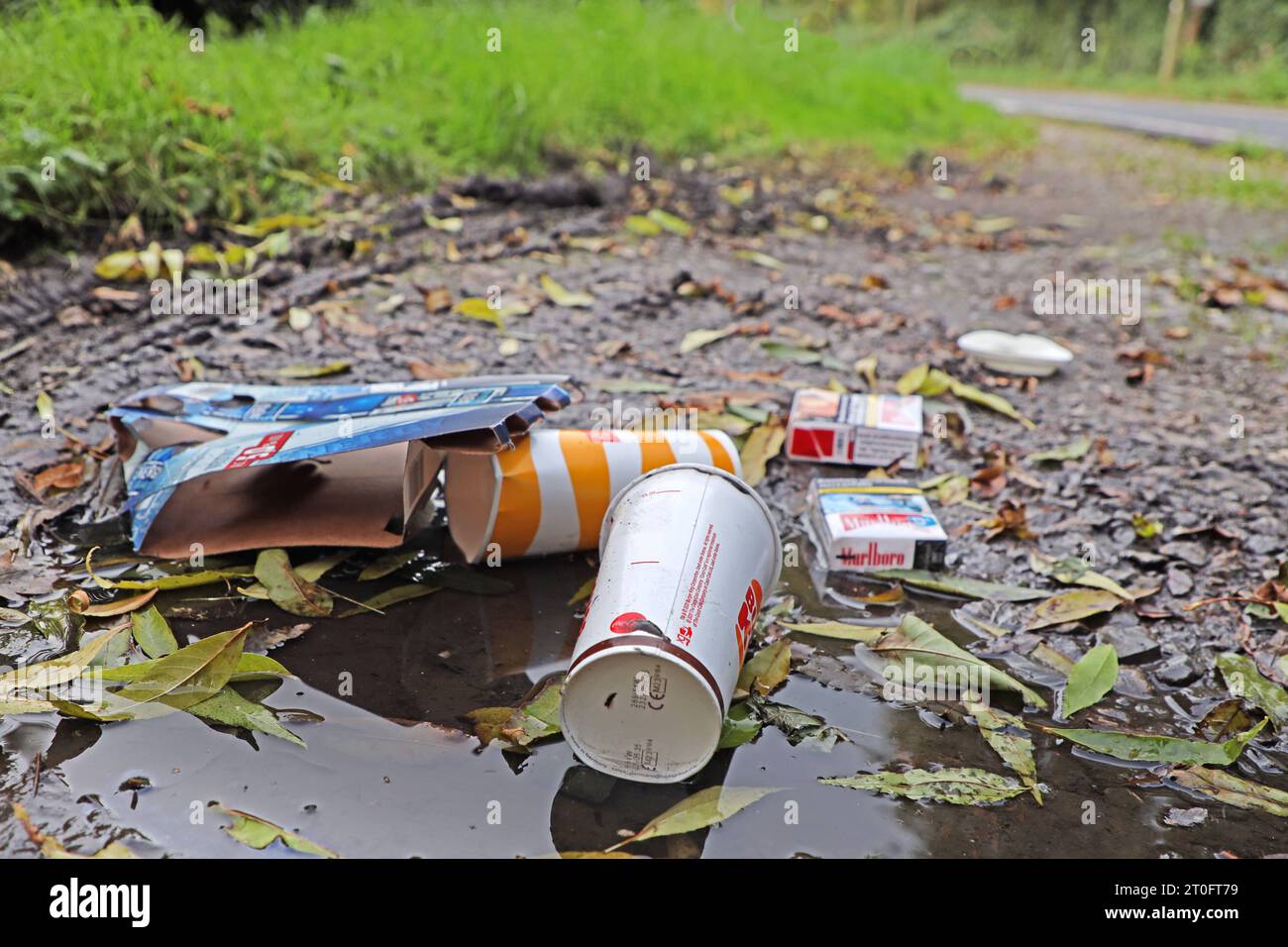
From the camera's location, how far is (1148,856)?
1.64 m

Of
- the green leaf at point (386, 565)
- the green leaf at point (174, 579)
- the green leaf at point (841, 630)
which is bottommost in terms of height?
the green leaf at point (841, 630)

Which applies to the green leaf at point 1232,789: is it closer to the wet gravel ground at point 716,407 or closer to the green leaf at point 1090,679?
the wet gravel ground at point 716,407

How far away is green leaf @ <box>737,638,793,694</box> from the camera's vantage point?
2.01 meters

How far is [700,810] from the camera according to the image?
1681 mm

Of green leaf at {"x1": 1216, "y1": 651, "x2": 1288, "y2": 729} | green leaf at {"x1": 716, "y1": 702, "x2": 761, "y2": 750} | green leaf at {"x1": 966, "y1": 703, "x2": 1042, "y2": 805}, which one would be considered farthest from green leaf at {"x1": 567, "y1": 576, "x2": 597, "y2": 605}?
green leaf at {"x1": 1216, "y1": 651, "x2": 1288, "y2": 729}

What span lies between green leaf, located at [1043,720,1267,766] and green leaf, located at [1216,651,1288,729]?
11 centimetres

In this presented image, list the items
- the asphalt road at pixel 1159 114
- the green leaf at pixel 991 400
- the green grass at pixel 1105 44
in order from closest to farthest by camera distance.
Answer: the green leaf at pixel 991 400 → the asphalt road at pixel 1159 114 → the green grass at pixel 1105 44

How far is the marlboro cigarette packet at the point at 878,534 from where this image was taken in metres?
2.46

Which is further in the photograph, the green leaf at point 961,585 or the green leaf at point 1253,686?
the green leaf at point 961,585

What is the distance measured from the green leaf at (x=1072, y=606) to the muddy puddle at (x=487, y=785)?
0.29 metres

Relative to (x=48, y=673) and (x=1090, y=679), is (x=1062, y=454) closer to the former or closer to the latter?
(x=1090, y=679)

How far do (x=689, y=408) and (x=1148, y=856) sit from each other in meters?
1.86

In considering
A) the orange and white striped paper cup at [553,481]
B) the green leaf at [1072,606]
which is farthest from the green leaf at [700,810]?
the green leaf at [1072,606]

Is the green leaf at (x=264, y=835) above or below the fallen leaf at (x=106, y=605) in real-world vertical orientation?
below
